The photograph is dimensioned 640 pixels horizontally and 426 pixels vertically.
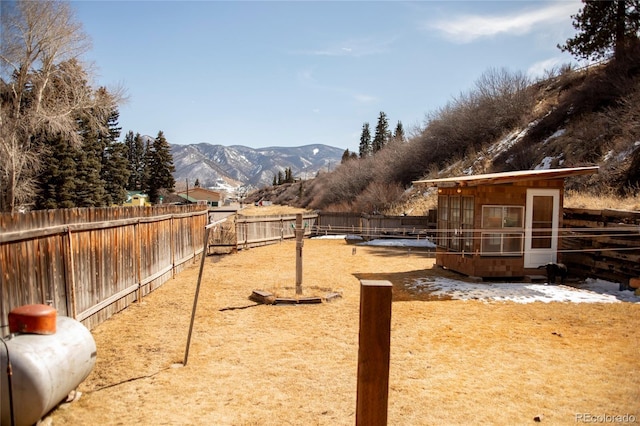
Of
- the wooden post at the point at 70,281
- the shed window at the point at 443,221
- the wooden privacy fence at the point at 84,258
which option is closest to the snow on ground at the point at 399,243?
the shed window at the point at 443,221

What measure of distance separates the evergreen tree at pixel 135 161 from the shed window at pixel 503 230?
236 ft

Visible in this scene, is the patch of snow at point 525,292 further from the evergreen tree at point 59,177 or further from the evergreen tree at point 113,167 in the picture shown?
the evergreen tree at point 113,167

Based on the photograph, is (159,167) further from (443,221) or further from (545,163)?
(443,221)

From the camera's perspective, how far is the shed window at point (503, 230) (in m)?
12.1

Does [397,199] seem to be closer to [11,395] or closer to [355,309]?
[355,309]

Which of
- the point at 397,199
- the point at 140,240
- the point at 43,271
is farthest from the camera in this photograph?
the point at 397,199

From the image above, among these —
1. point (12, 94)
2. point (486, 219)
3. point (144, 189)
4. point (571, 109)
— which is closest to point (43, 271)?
point (486, 219)

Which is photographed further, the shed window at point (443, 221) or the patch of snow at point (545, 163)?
the patch of snow at point (545, 163)

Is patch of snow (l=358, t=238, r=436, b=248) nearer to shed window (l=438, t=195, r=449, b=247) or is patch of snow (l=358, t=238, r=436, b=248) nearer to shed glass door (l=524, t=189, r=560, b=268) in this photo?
shed window (l=438, t=195, r=449, b=247)

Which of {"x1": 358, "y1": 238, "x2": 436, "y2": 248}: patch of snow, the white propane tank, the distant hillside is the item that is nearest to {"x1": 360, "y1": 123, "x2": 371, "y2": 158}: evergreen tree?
the distant hillside

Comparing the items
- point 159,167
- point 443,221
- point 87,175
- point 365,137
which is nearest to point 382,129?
point 365,137

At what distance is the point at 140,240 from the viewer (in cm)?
974

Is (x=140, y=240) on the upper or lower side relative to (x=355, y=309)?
upper

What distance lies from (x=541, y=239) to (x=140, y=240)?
37.3 feet
